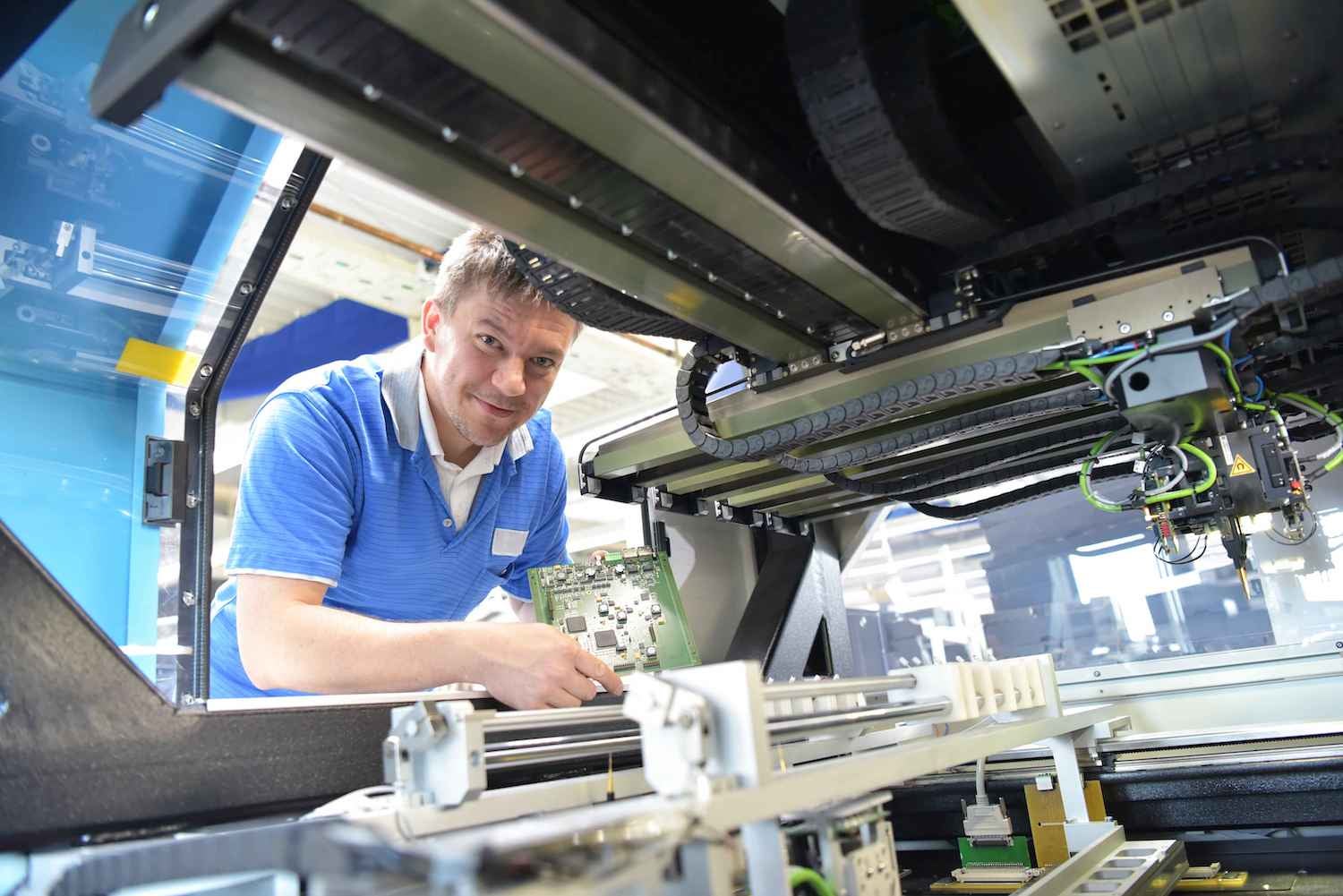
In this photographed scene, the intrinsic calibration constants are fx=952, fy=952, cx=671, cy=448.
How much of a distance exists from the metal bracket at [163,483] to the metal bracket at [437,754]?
28.6 inches

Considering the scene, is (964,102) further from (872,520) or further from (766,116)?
(872,520)

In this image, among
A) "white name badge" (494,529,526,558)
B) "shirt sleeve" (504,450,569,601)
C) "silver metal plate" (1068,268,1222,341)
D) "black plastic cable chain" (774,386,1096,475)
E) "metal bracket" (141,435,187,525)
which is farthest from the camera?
"shirt sleeve" (504,450,569,601)

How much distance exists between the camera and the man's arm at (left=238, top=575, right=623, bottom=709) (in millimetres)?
1592

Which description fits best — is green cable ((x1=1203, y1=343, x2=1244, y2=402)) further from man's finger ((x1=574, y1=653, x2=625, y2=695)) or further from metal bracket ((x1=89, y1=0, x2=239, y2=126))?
metal bracket ((x1=89, y1=0, x2=239, y2=126))

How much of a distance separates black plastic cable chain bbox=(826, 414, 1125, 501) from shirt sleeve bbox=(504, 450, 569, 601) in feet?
2.36

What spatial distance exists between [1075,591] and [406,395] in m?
2.23

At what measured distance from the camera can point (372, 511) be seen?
1.99 m

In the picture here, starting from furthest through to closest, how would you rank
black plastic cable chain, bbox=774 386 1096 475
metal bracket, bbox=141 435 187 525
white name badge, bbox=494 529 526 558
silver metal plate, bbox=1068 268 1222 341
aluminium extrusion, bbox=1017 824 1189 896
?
1. white name badge, bbox=494 529 526 558
2. black plastic cable chain, bbox=774 386 1096 475
3. metal bracket, bbox=141 435 187 525
4. aluminium extrusion, bbox=1017 824 1189 896
5. silver metal plate, bbox=1068 268 1222 341

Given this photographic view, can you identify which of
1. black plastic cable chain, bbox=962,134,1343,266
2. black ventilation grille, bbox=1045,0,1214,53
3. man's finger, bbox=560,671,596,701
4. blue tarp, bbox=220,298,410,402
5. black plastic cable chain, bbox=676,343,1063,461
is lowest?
man's finger, bbox=560,671,596,701

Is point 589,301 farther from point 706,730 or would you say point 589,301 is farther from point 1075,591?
point 1075,591

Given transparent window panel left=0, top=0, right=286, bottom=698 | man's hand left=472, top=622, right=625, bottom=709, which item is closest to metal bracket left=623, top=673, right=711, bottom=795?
man's hand left=472, top=622, right=625, bottom=709

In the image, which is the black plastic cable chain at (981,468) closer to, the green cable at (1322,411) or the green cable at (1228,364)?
the green cable at (1322,411)

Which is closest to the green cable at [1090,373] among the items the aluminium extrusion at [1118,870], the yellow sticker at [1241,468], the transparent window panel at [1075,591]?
the yellow sticker at [1241,468]

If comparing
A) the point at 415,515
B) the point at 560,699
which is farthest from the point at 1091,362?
the point at 415,515
